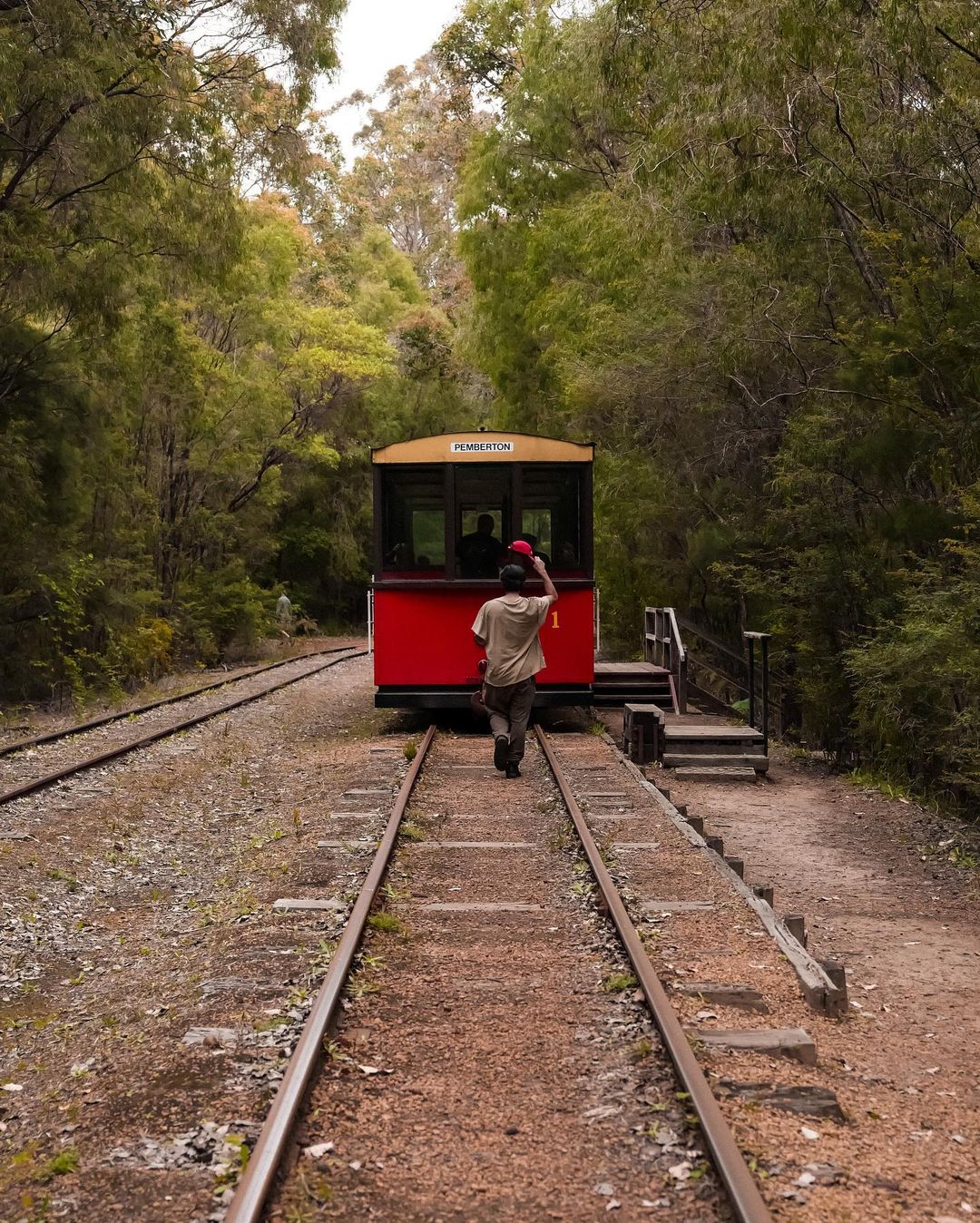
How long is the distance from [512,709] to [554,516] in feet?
11.8

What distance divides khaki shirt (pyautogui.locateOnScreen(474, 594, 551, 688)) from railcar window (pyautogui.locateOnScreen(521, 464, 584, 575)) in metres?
3.14

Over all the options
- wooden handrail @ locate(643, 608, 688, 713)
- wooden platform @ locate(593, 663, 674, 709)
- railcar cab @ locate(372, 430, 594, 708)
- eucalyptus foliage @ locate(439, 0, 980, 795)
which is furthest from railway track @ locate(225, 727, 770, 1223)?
wooden handrail @ locate(643, 608, 688, 713)

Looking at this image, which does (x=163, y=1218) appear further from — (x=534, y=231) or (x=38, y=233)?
(x=534, y=231)

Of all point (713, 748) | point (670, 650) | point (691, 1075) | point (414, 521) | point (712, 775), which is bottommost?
point (712, 775)

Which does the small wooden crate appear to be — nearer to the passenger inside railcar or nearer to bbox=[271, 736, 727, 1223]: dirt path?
the passenger inside railcar

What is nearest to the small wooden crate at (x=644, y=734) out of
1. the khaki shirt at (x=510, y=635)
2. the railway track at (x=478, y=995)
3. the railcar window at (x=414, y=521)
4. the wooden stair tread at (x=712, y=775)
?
the wooden stair tread at (x=712, y=775)

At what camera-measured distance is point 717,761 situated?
13.5 m

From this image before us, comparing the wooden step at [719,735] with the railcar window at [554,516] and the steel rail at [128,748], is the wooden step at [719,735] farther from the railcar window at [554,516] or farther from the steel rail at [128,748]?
the steel rail at [128,748]

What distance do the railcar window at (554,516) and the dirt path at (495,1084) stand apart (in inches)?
290

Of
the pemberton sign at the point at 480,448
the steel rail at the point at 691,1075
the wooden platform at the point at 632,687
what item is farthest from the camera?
the wooden platform at the point at 632,687

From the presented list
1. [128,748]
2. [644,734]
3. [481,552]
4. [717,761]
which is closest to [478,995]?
[644,734]

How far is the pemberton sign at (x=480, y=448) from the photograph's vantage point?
14.3 meters

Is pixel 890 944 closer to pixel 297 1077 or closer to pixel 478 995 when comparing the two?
pixel 478 995

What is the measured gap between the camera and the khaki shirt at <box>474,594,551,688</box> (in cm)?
1122
